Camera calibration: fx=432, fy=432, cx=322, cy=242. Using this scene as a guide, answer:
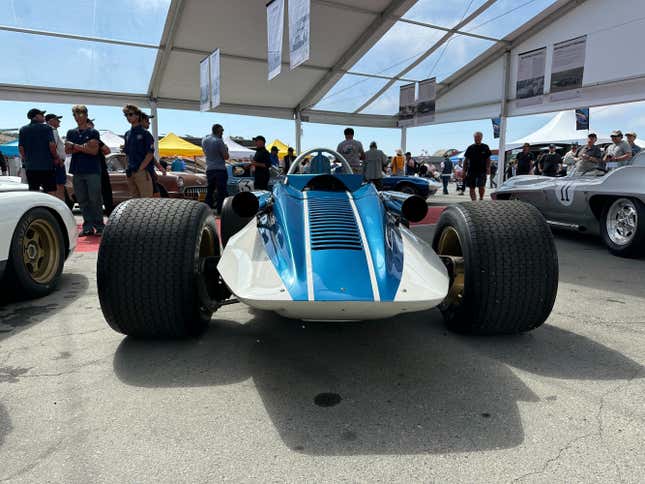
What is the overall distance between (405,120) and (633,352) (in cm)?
1604

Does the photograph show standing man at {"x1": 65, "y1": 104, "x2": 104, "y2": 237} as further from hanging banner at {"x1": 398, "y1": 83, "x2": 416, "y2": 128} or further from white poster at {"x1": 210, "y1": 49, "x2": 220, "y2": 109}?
hanging banner at {"x1": 398, "y1": 83, "x2": 416, "y2": 128}

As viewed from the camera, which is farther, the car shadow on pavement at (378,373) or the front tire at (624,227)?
the front tire at (624,227)

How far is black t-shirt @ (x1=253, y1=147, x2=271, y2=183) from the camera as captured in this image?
906cm

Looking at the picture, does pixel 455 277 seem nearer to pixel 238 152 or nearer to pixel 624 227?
pixel 624 227

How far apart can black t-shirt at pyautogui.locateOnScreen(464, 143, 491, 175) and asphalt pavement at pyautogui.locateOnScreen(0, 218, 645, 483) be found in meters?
7.23

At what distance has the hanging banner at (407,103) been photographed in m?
16.4

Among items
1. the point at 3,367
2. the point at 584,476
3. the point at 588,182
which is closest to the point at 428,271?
the point at 584,476

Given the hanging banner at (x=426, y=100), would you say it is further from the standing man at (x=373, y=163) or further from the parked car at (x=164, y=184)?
the parked car at (x=164, y=184)

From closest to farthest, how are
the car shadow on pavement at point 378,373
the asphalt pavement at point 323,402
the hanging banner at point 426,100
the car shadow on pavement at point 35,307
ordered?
the asphalt pavement at point 323,402, the car shadow on pavement at point 378,373, the car shadow on pavement at point 35,307, the hanging banner at point 426,100

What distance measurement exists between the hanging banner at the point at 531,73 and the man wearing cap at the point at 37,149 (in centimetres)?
1356

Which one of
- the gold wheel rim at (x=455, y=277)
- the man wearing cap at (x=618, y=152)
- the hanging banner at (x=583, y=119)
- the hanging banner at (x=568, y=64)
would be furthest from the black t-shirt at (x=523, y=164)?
the gold wheel rim at (x=455, y=277)

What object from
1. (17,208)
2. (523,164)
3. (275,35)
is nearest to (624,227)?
(17,208)

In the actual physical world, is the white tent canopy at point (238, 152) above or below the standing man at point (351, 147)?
above

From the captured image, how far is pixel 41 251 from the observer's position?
13.1 ft
